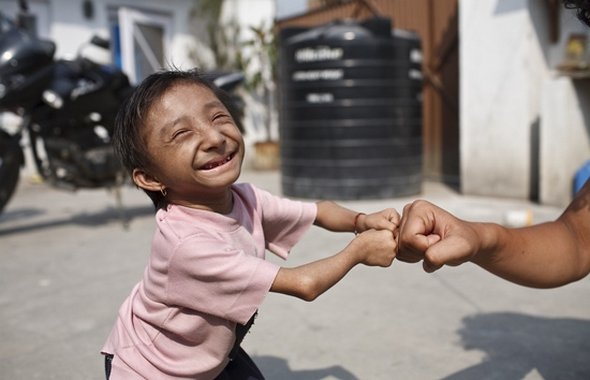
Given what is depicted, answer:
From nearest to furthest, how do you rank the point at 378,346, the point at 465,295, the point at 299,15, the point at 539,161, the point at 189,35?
1. the point at 378,346
2. the point at 465,295
3. the point at 539,161
4. the point at 299,15
5. the point at 189,35

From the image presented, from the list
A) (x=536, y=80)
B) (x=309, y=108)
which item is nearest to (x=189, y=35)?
(x=309, y=108)

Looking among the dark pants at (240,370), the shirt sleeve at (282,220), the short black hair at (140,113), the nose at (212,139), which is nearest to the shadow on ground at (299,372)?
the dark pants at (240,370)

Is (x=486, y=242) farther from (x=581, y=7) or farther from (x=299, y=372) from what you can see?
(x=299, y=372)

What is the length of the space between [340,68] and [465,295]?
2.83 metres

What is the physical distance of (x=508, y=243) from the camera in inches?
56.2

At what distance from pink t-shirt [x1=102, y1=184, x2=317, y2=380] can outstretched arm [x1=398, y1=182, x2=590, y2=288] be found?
331 mm

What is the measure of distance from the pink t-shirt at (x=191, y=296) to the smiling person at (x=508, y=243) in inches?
13.2

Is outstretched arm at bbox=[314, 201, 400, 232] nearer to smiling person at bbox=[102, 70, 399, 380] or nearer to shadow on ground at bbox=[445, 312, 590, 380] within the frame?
smiling person at bbox=[102, 70, 399, 380]

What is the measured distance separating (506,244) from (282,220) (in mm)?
596

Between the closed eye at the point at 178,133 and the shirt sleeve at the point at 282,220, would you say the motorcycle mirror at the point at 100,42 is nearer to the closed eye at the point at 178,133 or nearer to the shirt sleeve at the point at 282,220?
the shirt sleeve at the point at 282,220

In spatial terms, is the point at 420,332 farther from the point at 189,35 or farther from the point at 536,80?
the point at 189,35

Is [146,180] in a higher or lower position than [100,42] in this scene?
lower

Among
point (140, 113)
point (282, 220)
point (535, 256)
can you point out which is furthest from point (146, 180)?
point (535, 256)

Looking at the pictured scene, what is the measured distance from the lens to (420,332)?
237 centimetres
